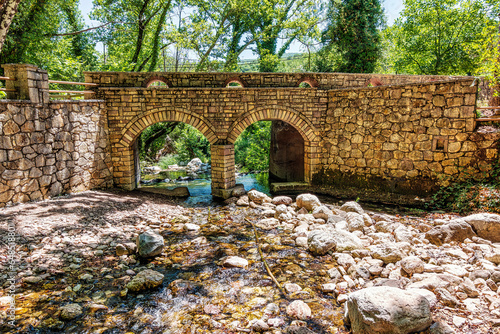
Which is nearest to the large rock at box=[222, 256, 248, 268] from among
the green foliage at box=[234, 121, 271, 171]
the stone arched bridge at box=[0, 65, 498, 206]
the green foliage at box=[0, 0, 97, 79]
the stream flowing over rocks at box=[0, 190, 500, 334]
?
the stream flowing over rocks at box=[0, 190, 500, 334]

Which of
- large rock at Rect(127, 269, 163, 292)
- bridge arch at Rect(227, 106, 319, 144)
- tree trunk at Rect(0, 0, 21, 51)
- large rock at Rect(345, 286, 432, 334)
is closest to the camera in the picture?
large rock at Rect(345, 286, 432, 334)

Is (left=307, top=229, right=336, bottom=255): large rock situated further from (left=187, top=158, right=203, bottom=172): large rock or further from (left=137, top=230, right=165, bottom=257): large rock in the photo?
(left=187, top=158, right=203, bottom=172): large rock

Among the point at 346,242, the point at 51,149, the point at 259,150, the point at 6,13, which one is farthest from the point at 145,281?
the point at 259,150

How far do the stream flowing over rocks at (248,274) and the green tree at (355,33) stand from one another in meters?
11.2

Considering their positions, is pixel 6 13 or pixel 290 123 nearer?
pixel 6 13

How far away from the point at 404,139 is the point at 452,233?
341 centimetres

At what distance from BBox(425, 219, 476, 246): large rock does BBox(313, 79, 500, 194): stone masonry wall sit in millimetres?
2583

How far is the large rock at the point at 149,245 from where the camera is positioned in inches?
182

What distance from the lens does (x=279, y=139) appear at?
1205 cm

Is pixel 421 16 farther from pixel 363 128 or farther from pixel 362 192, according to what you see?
pixel 362 192

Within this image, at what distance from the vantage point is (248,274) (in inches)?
166

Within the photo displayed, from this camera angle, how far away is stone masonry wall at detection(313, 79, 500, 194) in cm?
649

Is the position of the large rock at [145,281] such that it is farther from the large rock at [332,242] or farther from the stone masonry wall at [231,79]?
the stone masonry wall at [231,79]

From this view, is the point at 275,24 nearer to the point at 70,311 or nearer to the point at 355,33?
the point at 355,33
